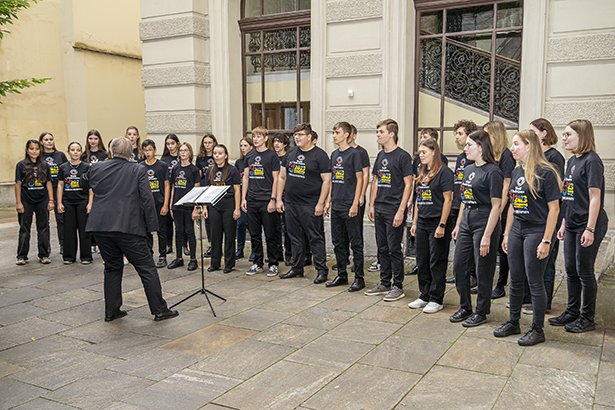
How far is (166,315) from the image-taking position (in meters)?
5.68

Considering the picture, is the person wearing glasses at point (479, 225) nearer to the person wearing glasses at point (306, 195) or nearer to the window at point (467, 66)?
the person wearing glasses at point (306, 195)

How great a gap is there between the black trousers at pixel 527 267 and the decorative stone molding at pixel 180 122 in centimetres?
707

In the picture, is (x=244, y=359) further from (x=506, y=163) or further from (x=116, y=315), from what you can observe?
(x=506, y=163)

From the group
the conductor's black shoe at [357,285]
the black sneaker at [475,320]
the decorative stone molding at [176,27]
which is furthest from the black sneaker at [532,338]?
the decorative stone molding at [176,27]

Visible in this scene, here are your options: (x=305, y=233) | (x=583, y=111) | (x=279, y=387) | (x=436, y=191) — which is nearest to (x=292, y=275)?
(x=305, y=233)

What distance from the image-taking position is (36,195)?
856cm

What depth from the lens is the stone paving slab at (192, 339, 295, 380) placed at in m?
4.29

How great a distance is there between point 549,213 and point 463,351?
140cm

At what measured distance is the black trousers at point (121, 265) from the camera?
557cm

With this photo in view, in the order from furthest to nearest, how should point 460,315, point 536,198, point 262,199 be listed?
point 262,199 < point 460,315 < point 536,198

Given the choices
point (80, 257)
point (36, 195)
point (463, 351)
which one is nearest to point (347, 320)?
point (463, 351)

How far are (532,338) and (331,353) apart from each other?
1788mm

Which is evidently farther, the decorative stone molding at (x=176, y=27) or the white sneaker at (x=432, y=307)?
the decorative stone molding at (x=176, y=27)

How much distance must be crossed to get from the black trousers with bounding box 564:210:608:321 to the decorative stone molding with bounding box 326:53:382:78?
463 cm
